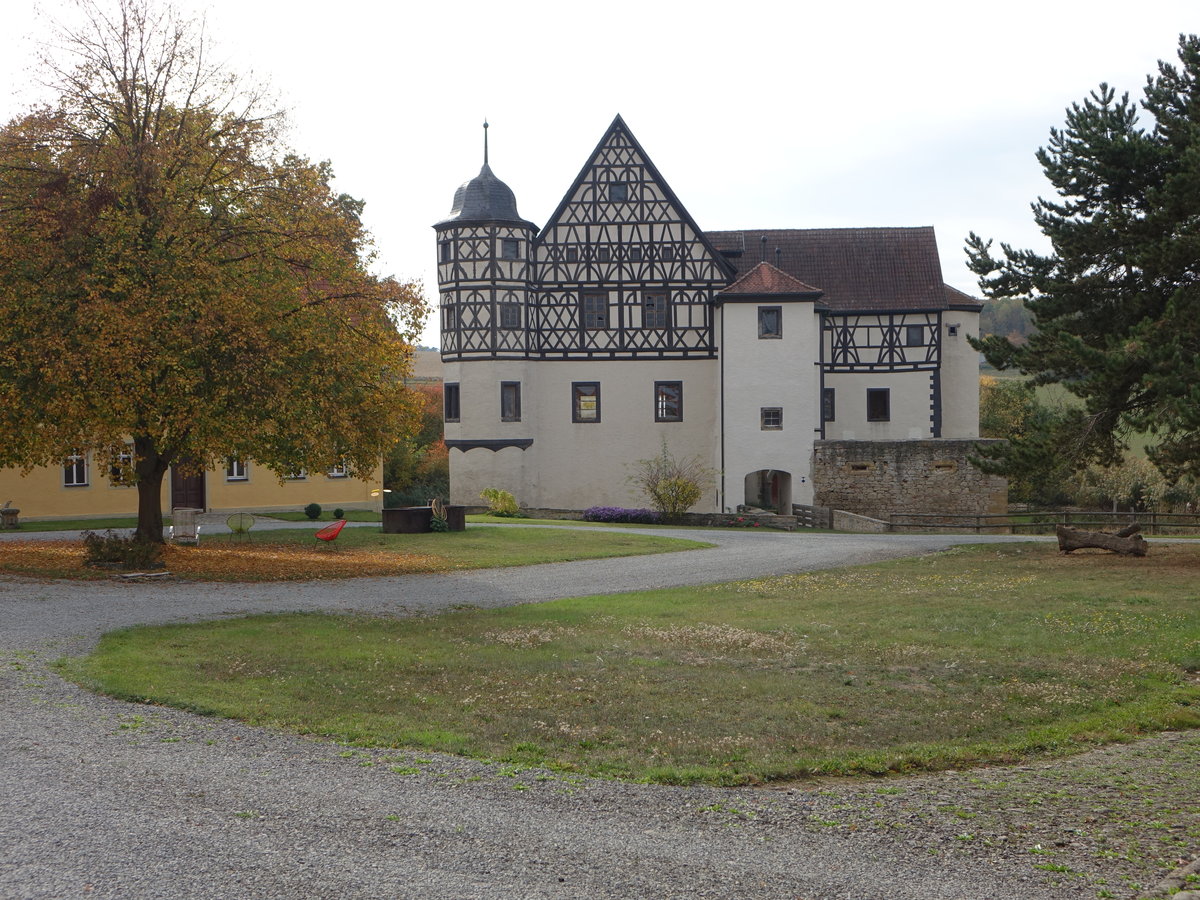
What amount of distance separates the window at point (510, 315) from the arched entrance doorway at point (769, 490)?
10.3 metres

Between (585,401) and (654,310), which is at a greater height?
(654,310)

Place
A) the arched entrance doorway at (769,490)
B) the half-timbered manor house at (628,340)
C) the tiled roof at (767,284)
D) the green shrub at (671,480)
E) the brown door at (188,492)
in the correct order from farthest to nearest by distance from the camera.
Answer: the half-timbered manor house at (628,340) < the arched entrance doorway at (769,490) < the tiled roof at (767,284) < the green shrub at (671,480) < the brown door at (188,492)

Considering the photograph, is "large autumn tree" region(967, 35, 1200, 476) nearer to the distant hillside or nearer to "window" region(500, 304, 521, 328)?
"window" region(500, 304, 521, 328)

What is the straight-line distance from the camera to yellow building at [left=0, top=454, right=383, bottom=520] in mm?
34188

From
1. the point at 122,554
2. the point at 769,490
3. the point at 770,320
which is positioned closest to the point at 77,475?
the point at 122,554

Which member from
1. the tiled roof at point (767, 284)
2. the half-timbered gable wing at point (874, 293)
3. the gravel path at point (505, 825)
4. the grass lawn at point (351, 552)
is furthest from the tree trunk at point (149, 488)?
the half-timbered gable wing at point (874, 293)

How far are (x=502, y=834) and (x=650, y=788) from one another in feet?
4.62

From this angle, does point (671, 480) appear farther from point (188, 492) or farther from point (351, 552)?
point (188, 492)

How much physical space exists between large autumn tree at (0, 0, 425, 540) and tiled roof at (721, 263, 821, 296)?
20.8m

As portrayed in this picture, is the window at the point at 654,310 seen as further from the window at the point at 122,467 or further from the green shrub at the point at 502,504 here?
the window at the point at 122,467

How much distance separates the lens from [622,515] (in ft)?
128

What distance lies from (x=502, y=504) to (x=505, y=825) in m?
33.7

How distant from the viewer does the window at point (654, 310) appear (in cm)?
4316

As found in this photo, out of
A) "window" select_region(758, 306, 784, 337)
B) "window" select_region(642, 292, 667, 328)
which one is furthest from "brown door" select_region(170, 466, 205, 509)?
"window" select_region(758, 306, 784, 337)
